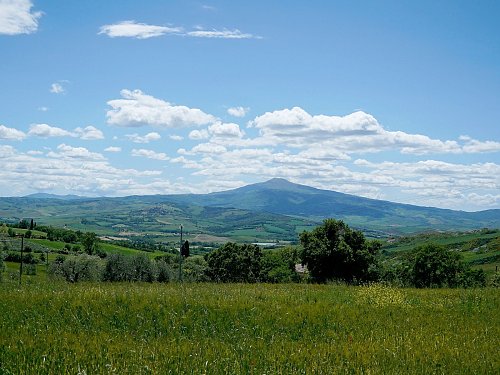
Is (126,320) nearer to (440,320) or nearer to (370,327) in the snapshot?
(370,327)

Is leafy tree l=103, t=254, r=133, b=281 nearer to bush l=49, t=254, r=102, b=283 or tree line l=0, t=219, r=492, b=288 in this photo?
tree line l=0, t=219, r=492, b=288

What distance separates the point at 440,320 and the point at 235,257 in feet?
226

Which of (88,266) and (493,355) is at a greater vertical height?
(493,355)

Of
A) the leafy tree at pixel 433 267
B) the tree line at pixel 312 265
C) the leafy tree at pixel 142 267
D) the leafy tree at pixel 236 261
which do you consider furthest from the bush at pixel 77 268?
the leafy tree at pixel 433 267

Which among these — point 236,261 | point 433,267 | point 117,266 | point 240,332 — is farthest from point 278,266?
point 240,332

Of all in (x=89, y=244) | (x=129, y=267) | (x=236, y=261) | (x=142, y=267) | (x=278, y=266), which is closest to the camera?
(x=142, y=267)

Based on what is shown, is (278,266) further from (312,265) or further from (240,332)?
(240,332)

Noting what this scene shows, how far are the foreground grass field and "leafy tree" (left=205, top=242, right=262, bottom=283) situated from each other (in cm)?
6333

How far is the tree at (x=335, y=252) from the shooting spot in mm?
54219

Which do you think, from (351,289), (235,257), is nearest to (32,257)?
(235,257)

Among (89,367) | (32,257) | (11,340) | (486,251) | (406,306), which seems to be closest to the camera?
(89,367)

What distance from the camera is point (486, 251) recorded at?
162 metres

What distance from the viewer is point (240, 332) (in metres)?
13.4

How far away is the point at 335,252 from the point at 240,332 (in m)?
41.9
